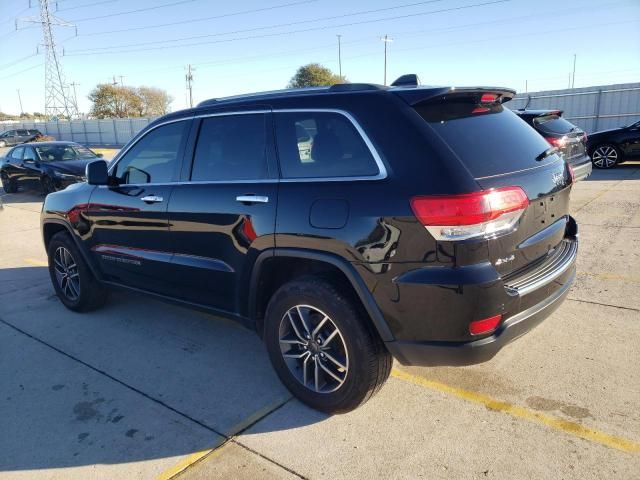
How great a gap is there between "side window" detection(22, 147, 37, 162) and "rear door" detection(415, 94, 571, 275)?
13.6 metres

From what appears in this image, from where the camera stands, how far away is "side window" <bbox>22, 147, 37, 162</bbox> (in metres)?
13.6

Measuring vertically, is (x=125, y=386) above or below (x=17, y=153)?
below

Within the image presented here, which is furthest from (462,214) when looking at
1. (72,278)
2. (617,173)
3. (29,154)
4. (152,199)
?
(29,154)

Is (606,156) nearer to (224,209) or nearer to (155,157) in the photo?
(155,157)

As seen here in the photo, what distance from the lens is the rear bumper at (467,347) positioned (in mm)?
2559

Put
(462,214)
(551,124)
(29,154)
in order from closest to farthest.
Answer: (462,214)
(551,124)
(29,154)

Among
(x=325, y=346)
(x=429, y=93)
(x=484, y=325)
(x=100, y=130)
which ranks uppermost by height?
(x=100, y=130)

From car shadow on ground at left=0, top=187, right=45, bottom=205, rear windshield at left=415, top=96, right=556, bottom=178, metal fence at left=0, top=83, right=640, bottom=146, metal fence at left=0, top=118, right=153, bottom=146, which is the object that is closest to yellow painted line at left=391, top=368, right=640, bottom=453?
rear windshield at left=415, top=96, right=556, bottom=178

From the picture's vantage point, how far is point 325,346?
3025 millimetres

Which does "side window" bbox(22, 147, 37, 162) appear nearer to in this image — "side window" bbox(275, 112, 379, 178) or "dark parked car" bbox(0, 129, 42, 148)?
"side window" bbox(275, 112, 379, 178)

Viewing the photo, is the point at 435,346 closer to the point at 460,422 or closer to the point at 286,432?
the point at 460,422

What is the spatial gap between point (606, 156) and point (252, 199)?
1296 centimetres

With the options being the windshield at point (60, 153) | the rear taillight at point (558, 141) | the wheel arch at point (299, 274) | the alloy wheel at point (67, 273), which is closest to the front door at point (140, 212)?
the alloy wheel at point (67, 273)

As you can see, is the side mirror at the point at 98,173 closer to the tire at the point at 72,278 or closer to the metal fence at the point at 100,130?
the tire at the point at 72,278
